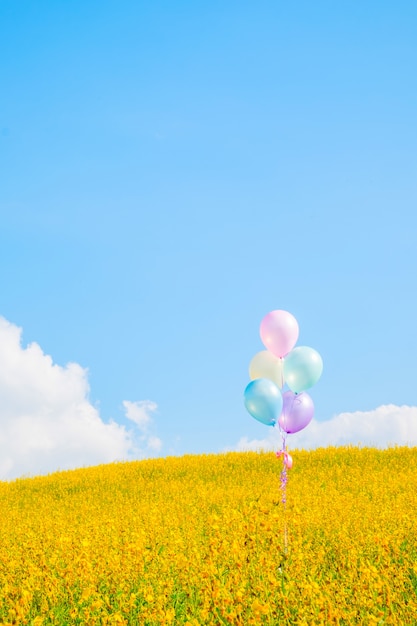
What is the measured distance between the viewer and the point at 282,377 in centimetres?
838

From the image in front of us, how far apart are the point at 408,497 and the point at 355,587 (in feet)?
19.9

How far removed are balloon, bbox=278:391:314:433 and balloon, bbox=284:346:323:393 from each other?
211 mm

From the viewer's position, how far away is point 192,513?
10039mm

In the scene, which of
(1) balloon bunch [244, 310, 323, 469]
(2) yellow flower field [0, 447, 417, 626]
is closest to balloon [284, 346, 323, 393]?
(1) balloon bunch [244, 310, 323, 469]

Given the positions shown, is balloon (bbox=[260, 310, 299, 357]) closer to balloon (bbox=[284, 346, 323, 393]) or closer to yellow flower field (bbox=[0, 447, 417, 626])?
balloon (bbox=[284, 346, 323, 393])

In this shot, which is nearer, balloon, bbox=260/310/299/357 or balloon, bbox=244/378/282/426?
balloon, bbox=244/378/282/426

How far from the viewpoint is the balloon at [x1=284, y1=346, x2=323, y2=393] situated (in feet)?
26.7

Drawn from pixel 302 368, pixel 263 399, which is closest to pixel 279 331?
pixel 302 368

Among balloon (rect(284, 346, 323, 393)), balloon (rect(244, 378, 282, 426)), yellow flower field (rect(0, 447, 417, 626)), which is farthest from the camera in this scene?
balloon (rect(284, 346, 323, 393))

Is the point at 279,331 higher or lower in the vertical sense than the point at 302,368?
higher

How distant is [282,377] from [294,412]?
19.3 inches

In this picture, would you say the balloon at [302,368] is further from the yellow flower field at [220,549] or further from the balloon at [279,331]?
the yellow flower field at [220,549]

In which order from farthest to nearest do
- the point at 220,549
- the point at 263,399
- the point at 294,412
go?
1. the point at 294,412
2. the point at 263,399
3. the point at 220,549

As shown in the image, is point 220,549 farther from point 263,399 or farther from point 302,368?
point 302,368
